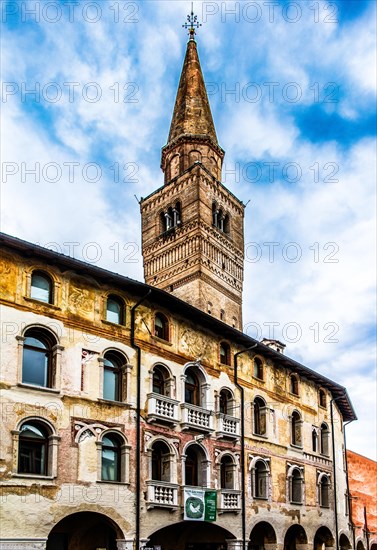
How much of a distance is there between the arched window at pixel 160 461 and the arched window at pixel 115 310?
4780mm

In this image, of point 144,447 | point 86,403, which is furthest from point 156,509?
point 86,403

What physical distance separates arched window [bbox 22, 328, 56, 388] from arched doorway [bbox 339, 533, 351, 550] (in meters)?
22.0

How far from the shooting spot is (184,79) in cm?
6122

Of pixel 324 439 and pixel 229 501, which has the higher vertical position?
pixel 324 439

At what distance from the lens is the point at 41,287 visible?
21359 mm

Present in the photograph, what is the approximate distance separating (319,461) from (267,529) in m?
6.24

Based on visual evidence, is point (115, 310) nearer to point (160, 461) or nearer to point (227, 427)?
point (160, 461)

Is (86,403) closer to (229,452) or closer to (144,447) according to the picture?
(144,447)

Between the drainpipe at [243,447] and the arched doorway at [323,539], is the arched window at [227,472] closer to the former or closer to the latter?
the drainpipe at [243,447]

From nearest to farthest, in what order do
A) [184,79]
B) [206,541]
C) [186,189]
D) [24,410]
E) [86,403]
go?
1. [24,410]
2. [86,403]
3. [206,541]
4. [186,189]
5. [184,79]

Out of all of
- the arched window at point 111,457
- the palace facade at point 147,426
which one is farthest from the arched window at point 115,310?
the arched window at point 111,457

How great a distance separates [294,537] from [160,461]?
11096 millimetres

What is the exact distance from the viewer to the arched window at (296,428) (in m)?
32.3

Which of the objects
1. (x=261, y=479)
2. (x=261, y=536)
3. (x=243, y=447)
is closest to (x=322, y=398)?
(x=261, y=479)
